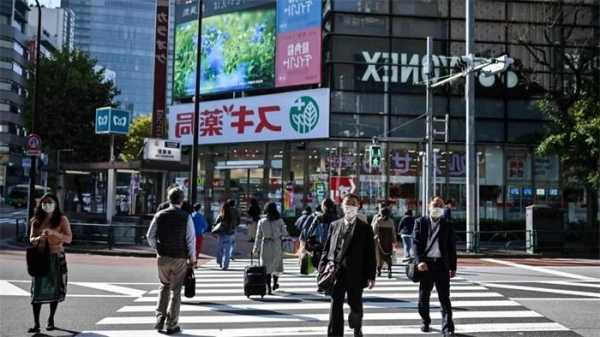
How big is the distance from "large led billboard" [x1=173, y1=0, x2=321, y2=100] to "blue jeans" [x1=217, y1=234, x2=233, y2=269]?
15.3 m

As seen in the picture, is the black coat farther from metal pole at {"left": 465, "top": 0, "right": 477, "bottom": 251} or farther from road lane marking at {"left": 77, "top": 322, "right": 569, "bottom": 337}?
metal pole at {"left": 465, "top": 0, "right": 477, "bottom": 251}

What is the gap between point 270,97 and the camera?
104 ft

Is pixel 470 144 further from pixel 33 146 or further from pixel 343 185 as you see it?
A: pixel 33 146

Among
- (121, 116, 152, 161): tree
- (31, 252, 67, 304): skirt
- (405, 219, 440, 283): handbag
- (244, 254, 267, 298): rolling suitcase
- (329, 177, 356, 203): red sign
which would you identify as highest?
(121, 116, 152, 161): tree

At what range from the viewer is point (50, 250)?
27.8 ft

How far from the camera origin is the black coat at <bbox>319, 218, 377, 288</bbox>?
695 centimetres

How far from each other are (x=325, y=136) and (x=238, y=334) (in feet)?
71.5

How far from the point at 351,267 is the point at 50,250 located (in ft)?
14.1

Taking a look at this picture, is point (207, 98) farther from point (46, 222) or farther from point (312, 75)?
point (46, 222)

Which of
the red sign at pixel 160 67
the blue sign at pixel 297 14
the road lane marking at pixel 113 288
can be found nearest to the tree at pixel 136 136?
the red sign at pixel 160 67

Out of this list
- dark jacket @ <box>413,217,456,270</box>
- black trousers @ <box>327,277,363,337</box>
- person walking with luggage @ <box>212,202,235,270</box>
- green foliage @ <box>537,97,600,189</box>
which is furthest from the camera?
green foliage @ <box>537,97,600,189</box>

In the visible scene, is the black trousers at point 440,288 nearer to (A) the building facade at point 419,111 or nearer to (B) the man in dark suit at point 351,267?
(B) the man in dark suit at point 351,267

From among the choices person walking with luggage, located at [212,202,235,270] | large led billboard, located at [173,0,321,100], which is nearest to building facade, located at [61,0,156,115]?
large led billboard, located at [173,0,321,100]

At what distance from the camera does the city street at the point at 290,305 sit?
8742 mm
